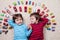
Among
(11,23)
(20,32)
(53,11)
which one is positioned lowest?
(20,32)

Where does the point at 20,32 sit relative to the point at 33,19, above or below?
below

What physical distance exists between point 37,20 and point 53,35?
282 millimetres

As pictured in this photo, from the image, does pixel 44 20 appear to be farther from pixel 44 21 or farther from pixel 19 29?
pixel 19 29

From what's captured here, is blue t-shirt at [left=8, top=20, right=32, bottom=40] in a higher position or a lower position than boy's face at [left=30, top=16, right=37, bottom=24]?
lower

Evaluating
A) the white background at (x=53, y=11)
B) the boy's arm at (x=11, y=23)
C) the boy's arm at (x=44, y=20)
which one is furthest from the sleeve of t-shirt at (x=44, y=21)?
the boy's arm at (x=11, y=23)

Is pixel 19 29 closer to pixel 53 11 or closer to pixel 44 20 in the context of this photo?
pixel 44 20

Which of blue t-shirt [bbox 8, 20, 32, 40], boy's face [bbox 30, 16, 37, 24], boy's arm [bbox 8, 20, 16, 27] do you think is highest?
boy's face [bbox 30, 16, 37, 24]

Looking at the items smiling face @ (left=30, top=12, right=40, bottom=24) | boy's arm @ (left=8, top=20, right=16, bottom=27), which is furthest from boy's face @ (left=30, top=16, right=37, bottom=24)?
boy's arm @ (left=8, top=20, right=16, bottom=27)

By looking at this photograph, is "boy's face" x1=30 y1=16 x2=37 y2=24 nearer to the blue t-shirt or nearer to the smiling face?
the smiling face

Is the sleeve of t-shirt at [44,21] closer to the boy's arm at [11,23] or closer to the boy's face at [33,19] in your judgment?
the boy's face at [33,19]

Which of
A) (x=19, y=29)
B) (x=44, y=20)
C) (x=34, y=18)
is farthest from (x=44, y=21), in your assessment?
(x=19, y=29)

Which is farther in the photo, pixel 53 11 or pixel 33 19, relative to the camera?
pixel 53 11

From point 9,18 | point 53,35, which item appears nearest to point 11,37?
point 9,18

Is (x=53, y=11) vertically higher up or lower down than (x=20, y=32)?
higher up
